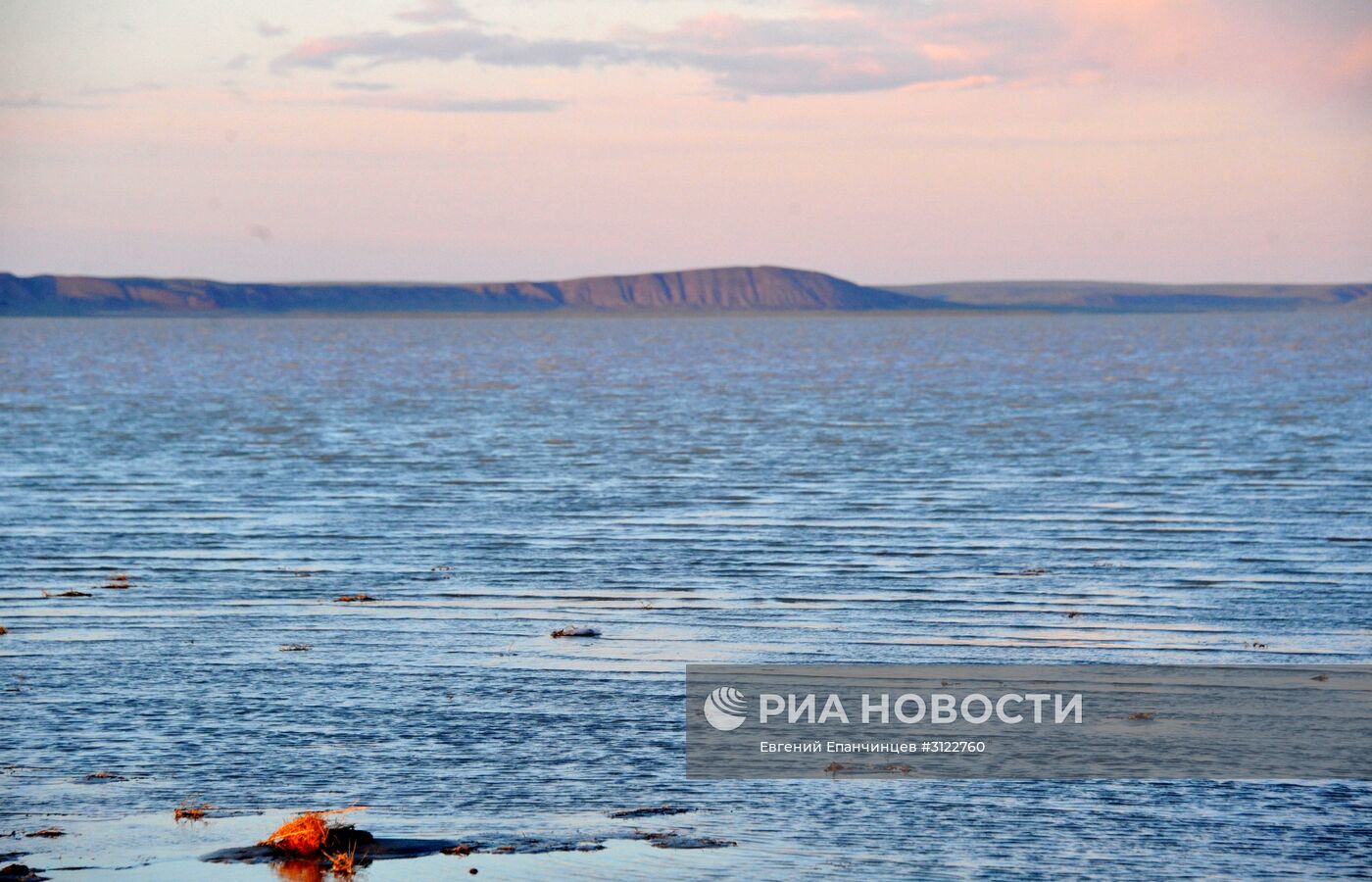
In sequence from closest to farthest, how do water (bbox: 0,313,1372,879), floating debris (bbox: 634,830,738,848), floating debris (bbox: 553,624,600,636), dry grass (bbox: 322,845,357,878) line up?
dry grass (bbox: 322,845,357,878), floating debris (bbox: 634,830,738,848), water (bbox: 0,313,1372,879), floating debris (bbox: 553,624,600,636)

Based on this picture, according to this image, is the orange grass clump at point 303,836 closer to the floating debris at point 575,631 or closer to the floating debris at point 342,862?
the floating debris at point 342,862

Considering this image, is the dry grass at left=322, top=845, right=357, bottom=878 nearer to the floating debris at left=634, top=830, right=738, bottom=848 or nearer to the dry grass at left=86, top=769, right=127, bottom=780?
the floating debris at left=634, top=830, right=738, bottom=848

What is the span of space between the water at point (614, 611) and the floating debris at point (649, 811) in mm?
157

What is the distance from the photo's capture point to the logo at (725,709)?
11.8 m

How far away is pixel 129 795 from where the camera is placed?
10016 mm

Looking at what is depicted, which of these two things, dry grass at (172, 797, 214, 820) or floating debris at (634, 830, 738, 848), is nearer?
floating debris at (634, 830, 738, 848)

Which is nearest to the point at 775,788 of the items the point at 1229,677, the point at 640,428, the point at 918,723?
the point at 918,723

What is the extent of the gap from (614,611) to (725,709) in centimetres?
417

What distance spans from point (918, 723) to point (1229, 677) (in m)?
2.99

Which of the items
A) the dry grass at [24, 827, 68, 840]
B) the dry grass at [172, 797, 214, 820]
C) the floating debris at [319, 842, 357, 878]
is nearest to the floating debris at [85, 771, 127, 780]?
the dry grass at [172, 797, 214, 820]

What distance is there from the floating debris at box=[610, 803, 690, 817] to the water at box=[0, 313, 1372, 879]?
6.2 inches

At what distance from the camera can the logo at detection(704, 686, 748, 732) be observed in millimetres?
11812

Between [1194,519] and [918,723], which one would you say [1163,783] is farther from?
[1194,519]

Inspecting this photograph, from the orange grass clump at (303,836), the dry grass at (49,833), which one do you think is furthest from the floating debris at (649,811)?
the dry grass at (49,833)
